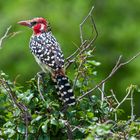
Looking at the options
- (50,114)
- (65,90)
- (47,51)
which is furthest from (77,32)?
(50,114)

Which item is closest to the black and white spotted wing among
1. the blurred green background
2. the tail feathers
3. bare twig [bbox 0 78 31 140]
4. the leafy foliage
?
the tail feathers

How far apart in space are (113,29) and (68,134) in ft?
24.5

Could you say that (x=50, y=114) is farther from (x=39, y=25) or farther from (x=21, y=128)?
(x=39, y=25)

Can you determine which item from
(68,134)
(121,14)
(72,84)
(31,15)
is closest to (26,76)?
(31,15)

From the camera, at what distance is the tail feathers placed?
5.00 metres

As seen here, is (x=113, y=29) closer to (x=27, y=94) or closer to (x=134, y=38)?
(x=134, y=38)

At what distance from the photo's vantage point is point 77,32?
11859 millimetres

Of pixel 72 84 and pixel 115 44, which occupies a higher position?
pixel 115 44

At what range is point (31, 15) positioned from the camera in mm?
11875

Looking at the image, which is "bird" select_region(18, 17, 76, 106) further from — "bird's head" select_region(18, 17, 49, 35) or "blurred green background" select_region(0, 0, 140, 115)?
"blurred green background" select_region(0, 0, 140, 115)

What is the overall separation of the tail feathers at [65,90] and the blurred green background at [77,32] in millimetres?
5647

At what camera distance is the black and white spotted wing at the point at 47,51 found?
583cm

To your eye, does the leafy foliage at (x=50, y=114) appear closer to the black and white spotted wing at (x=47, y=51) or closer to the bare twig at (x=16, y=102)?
the bare twig at (x=16, y=102)

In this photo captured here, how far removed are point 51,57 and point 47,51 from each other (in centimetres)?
10
